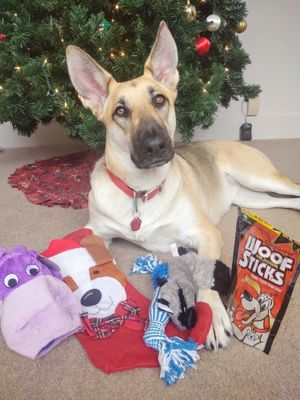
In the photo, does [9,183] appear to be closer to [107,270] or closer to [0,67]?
[0,67]

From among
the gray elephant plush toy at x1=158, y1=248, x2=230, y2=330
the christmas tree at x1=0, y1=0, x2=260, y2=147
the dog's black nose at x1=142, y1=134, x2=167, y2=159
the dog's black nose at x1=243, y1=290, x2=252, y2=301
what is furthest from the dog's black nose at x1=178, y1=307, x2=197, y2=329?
the christmas tree at x1=0, y1=0, x2=260, y2=147

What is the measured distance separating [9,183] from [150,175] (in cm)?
180

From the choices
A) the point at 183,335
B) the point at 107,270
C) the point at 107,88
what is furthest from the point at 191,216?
the point at 107,88

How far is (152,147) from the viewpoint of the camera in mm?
1499

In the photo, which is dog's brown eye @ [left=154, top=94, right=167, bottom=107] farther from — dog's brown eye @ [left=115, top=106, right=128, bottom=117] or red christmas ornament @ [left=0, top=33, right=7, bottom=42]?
red christmas ornament @ [left=0, top=33, right=7, bottom=42]

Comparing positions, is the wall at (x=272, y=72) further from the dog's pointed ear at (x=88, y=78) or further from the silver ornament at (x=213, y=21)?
the dog's pointed ear at (x=88, y=78)

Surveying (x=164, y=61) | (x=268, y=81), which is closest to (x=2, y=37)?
(x=164, y=61)

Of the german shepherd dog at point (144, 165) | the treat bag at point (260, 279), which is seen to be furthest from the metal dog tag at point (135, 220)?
the treat bag at point (260, 279)

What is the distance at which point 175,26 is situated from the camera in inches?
91.7

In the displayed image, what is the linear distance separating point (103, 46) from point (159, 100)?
33.6 inches

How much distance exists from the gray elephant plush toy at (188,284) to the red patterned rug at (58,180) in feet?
4.03

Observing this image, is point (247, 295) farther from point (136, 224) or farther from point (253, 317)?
point (136, 224)

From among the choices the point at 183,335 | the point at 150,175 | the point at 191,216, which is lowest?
the point at 183,335

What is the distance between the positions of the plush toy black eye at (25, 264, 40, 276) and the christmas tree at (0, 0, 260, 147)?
1.32 meters
